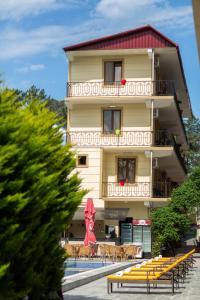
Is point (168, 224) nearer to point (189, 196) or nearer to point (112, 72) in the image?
point (189, 196)

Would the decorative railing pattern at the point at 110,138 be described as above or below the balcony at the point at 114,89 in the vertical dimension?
below

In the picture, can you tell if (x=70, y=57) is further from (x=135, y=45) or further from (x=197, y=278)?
(x=197, y=278)

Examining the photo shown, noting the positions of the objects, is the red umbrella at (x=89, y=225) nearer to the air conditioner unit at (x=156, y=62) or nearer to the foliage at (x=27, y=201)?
the air conditioner unit at (x=156, y=62)

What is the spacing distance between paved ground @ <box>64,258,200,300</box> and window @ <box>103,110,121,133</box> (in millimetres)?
19642

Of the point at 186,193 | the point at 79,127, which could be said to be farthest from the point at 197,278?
the point at 79,127

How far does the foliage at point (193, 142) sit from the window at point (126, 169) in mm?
46832

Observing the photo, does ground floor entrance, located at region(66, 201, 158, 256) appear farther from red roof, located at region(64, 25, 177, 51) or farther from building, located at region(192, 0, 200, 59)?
building, located at region(192, 0, 200, 59)

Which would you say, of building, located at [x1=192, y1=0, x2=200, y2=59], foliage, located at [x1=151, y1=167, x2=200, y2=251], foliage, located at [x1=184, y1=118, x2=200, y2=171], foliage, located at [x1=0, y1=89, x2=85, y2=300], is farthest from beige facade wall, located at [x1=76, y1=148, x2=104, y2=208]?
foliage, located at [x1=184, y1=118, x2=200, y2=171]

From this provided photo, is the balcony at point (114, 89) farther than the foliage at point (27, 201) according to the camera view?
Yes

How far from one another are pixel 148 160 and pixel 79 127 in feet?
16.1

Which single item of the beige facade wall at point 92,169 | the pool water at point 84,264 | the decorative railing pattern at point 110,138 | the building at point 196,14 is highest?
the decorative railing pattern at point 110,138

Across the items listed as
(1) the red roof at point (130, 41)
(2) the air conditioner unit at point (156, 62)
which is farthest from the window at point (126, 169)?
(1) the red roof at point (130, 41)

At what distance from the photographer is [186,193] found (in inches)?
1415

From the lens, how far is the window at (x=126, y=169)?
126ft
